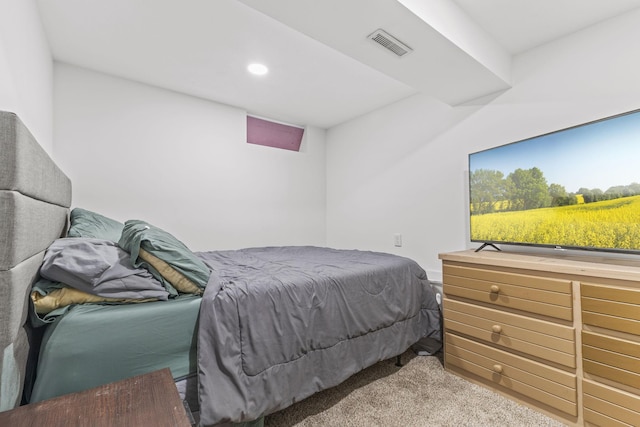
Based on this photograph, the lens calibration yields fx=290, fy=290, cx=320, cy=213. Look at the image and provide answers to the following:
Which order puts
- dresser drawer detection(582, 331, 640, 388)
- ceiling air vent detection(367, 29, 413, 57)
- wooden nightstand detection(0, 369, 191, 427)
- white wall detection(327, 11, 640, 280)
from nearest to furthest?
1. wooden nightstand detection(0, 369, 191, 427)
2. dresser drawer detection(582, 331, 640, 388)
3. ceiling air vent detection(367, 29, 413, 57)
4. white wall detection(327, 11, 640, 280)

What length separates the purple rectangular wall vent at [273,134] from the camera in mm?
3532

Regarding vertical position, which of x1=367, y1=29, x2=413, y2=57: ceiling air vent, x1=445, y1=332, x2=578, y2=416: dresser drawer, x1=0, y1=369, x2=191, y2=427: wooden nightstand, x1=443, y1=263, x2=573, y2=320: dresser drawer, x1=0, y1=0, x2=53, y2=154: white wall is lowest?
x1=445, y1=332, x2=578, y2=416: dresser drawer

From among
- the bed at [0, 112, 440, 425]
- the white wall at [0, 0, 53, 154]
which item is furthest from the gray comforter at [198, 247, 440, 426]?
the white wall at [0, 0, 53, 154]

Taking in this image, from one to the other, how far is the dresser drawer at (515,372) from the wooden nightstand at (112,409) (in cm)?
182

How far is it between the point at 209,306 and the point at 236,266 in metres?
0.77

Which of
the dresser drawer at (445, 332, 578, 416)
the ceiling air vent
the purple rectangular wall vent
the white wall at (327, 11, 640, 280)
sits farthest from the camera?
the purple rectangular wall vent

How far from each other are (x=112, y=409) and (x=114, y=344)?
0.42m

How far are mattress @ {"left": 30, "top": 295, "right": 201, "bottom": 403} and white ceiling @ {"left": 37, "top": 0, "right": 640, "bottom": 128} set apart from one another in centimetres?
154

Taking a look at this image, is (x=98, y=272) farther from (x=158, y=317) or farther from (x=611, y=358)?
(x=611, y=358)

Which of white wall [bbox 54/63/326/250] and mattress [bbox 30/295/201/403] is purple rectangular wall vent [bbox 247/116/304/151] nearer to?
white wall [bbox 54/63/326/250]

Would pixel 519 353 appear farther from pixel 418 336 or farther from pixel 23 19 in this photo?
pixel 23 19

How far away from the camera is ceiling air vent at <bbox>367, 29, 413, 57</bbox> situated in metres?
1.67

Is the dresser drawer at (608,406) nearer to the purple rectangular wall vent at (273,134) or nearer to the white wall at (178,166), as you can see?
the white wall at (178,166)

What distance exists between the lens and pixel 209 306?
133 centimetres
